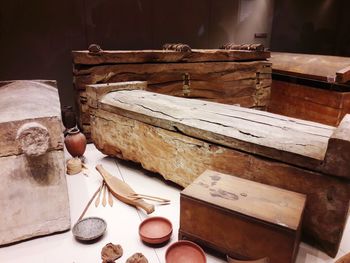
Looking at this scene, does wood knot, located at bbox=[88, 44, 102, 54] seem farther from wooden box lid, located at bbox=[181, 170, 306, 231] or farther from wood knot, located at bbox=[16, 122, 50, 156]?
wooden box lid, located at bbox=[181, 170, 306, 231]

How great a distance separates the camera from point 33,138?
5.58 feet

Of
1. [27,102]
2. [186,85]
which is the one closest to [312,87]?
[186,85]


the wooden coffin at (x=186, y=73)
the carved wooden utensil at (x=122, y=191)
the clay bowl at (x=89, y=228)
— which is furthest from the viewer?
the wooden coffin at (x=186, y=73)

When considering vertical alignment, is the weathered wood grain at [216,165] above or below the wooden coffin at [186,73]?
below

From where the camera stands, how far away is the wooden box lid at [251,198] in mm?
1489

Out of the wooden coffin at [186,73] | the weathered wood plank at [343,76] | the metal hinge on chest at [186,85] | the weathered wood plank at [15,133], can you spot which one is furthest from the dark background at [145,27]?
the weathered wood plank at [15,133]

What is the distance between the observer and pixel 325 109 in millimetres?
4152

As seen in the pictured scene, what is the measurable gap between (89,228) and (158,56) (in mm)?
2428

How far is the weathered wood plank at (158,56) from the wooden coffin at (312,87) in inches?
26.2

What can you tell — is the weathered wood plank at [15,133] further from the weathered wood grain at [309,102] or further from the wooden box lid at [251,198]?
the weathered wood grain at [309,102]

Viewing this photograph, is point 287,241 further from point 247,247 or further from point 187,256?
point 187,256

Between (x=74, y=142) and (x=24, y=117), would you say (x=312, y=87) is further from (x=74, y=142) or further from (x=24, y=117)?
(x=24, y=117)

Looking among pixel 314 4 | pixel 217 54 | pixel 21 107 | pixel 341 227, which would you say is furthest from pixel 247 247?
pixel 314 4

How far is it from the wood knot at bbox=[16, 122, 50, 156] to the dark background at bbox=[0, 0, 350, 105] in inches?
108
